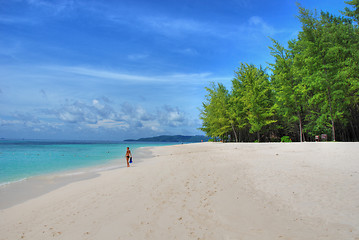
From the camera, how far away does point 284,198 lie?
636cm

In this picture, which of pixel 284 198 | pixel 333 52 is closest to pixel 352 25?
pixel 333 52

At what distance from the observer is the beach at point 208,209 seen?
470 centimetres

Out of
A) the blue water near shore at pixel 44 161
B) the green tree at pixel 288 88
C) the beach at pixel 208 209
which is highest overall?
the green tree at pixel 288 88

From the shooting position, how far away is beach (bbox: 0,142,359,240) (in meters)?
4.70

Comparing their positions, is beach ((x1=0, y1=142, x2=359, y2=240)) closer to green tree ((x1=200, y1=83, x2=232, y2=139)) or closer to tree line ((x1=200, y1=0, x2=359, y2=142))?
tree line ((x1=200, y1=0, x2=359, y2=142))

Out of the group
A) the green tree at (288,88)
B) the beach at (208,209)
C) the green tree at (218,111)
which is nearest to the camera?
the beach at (208,209)

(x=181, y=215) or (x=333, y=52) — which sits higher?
(x=333, y=52)

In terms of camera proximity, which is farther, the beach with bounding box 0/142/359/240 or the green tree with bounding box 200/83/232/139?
the green tree with bounding box 200/83/232/139

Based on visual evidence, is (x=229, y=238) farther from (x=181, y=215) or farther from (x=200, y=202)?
(x=200, y=202)

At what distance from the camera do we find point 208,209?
19.3ft

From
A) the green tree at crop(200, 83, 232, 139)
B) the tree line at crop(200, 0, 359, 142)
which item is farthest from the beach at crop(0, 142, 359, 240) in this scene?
the green tree at crop(200, 83, 232, 139)

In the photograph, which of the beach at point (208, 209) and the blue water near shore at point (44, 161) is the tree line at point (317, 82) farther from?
the blue water near shore at point (44, 161)

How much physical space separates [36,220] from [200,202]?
207 inches

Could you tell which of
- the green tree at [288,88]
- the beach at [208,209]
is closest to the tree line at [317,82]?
the green tree at [288,88]
